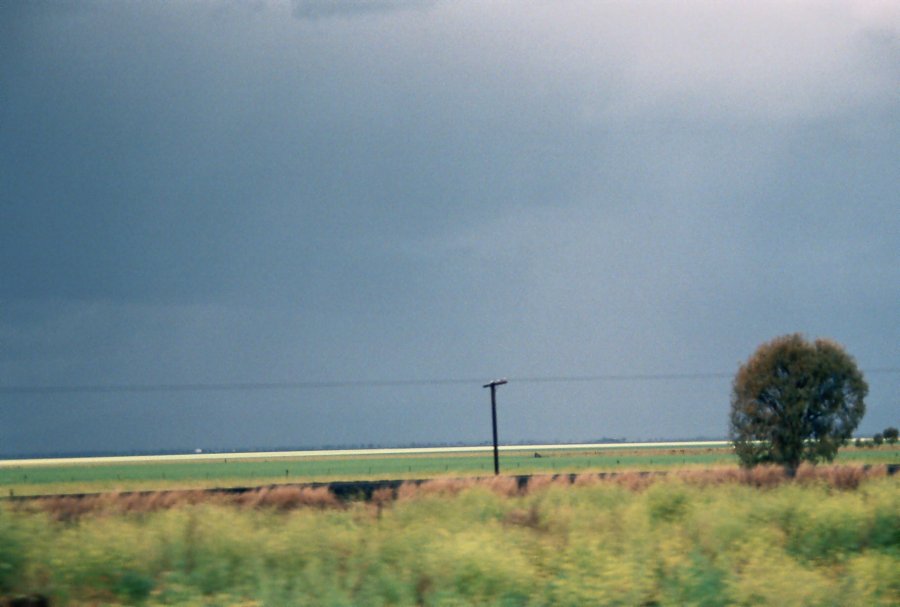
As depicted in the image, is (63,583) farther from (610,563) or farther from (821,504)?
(821,504)

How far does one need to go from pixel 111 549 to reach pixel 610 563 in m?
7.71

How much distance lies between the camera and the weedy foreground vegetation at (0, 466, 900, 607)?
14.1 m

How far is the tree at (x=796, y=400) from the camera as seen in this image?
53594mm

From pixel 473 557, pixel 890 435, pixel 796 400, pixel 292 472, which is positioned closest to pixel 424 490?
pixel 473 557

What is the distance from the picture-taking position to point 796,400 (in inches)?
2112

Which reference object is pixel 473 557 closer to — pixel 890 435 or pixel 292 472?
pixel 292 472

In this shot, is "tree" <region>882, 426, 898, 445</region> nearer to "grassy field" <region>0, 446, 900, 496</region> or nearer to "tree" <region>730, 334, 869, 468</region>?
"grassy field" <region>0, 446, 900, 496</region>

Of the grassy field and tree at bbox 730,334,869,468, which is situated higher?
tree at bbox 730,334,869,468

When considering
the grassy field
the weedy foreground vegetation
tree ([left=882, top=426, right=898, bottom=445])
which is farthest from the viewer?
tree ([left=882, top=426, right=898, bottom=445])

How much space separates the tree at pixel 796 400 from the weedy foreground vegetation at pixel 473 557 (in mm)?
29835

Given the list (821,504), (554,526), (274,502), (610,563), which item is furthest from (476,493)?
(610,563)

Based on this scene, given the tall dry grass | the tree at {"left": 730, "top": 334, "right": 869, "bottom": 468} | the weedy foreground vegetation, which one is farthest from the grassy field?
the weedy foreground vegetation

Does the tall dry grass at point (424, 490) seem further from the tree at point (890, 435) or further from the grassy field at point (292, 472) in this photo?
the tree at point (890, 435)

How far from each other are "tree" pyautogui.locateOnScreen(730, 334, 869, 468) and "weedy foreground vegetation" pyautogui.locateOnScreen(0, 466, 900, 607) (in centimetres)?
2984
